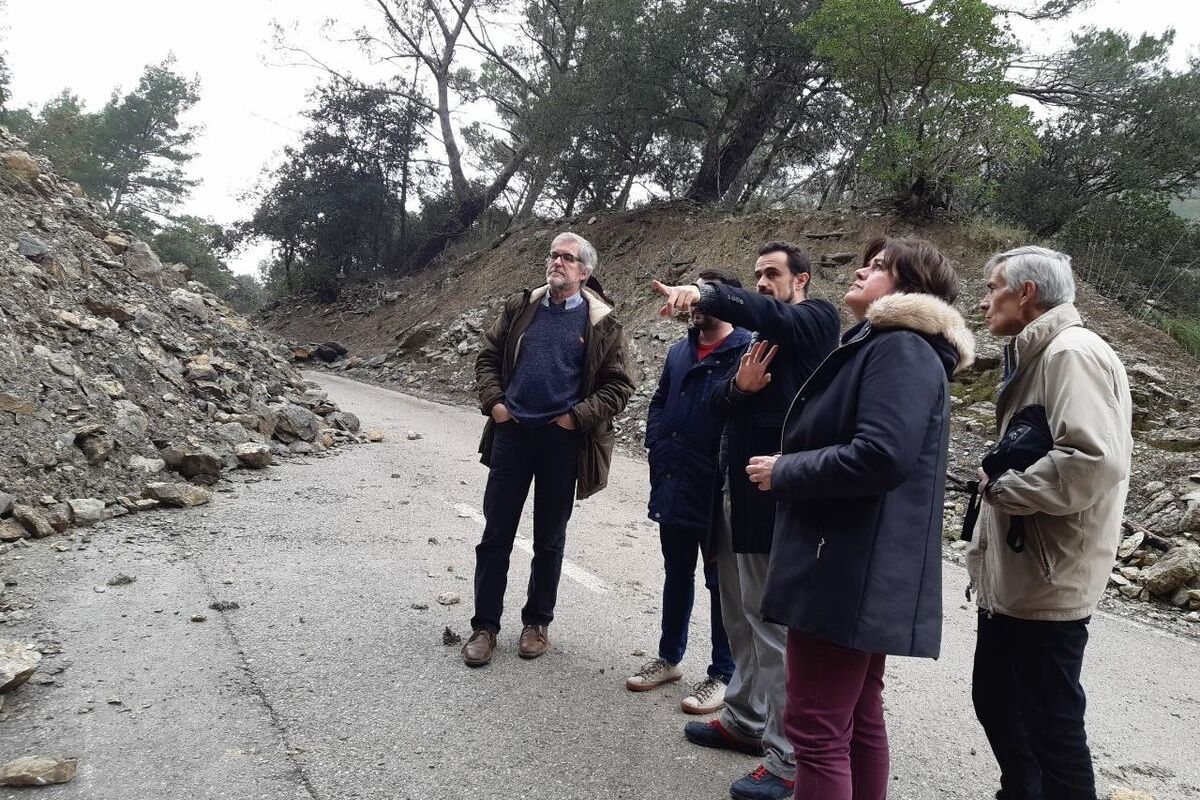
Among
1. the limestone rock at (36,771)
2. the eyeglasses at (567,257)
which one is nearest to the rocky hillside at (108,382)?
the limestone rock at (36,771)

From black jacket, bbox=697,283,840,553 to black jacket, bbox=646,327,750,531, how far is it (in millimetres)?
323

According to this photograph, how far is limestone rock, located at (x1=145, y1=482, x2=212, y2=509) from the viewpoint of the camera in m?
5.93

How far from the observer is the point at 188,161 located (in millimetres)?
42062

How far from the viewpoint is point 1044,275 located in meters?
2.44

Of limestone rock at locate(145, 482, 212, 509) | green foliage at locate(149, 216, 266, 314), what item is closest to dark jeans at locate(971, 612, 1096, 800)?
limestone rock at locate(145, 482, 212, 509)

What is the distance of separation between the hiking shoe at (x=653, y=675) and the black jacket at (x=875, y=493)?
61.9 inches

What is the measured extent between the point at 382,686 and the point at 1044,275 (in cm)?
310

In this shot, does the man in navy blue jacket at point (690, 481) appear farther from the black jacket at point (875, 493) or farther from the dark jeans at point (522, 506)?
the black jacket at point (875, 493)

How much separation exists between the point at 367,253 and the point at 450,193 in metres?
3.86

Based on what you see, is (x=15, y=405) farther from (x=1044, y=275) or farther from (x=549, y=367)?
(x=1044, y=275)

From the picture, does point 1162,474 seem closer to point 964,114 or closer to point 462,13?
point 964,114

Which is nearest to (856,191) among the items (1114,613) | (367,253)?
(1114,613)

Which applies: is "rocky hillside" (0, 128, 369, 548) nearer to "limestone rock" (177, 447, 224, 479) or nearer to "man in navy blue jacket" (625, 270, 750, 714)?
"limestone rock" (177, 447, 224, 479)

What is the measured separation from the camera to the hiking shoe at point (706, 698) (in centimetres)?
328
